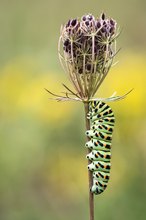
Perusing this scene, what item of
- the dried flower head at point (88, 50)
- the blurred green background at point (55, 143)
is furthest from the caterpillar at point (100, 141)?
the blurred green background at point (55, 143)

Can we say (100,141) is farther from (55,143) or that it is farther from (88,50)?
(55,143)

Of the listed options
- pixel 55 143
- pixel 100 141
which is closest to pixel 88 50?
pixel 100 141

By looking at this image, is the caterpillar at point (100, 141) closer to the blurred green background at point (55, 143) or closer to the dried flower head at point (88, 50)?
the dried flower head at point (88, 50)

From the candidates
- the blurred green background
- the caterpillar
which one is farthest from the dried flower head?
the blurred green background

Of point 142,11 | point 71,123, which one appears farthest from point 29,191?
point 142,11

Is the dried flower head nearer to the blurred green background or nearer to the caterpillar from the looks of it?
the caterpillar
